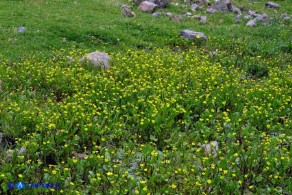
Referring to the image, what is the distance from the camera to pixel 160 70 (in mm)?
11844

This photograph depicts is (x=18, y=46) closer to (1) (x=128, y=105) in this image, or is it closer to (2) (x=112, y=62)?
(2) (x=112, y=62)

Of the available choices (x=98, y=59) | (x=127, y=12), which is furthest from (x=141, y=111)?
(x=127, y=12)

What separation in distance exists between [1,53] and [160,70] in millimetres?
4895

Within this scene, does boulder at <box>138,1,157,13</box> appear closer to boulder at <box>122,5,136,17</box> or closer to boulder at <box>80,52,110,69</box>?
boulder at <box>122,5,136,17</box>

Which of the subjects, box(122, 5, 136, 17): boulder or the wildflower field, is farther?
box(122, 5, 136, 17): boulder

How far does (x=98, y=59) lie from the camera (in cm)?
1246

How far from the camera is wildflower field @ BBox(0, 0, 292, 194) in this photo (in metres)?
7.16

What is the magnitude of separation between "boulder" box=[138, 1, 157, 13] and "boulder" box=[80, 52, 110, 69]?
8630 mm

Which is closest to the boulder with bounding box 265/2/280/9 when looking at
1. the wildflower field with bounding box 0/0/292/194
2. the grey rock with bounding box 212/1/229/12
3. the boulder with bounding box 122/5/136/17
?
the grey rock with bounding box 212/1/229/12

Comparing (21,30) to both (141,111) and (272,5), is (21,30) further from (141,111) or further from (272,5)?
(272,5)

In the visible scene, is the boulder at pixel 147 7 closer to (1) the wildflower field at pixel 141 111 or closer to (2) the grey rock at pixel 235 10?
(2) the grey rock at pixel 235 10

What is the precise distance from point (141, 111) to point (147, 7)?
40.0 feet

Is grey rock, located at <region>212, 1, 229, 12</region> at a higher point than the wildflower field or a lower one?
lower

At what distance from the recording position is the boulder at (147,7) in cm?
2084
